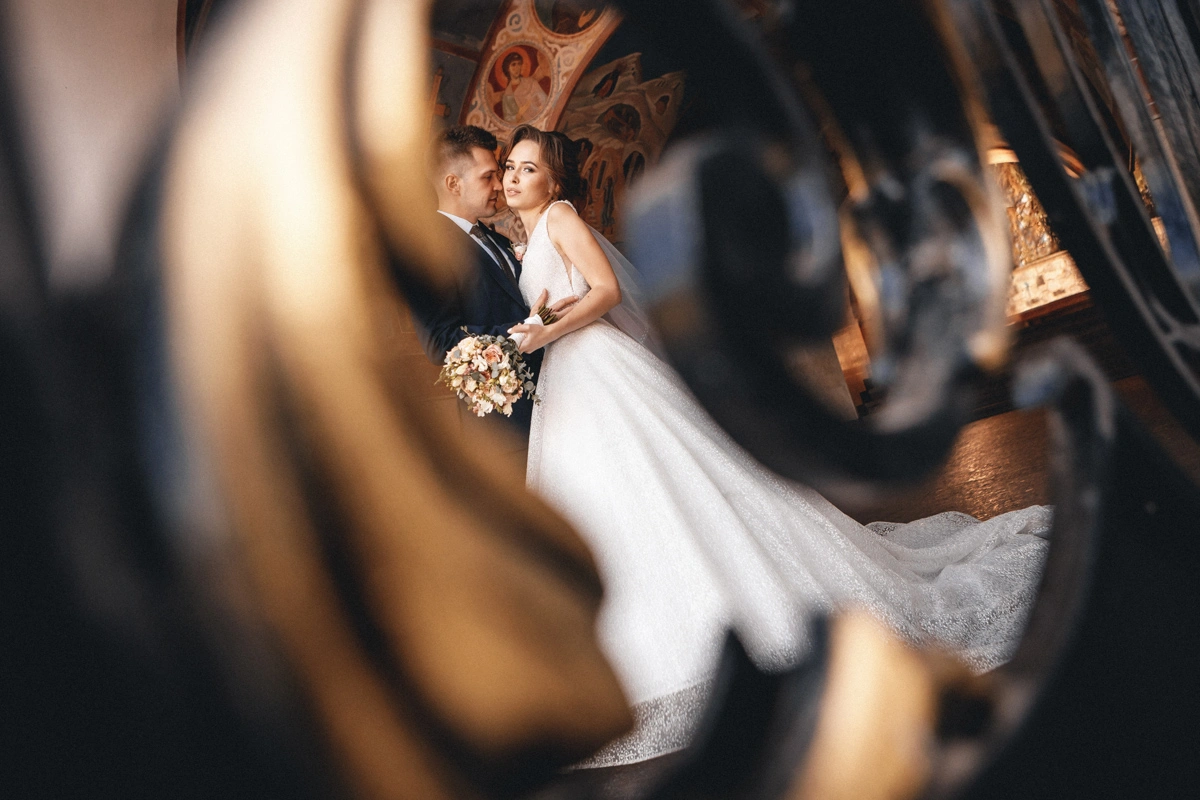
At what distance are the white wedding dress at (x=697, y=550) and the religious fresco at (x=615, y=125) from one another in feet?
29.5

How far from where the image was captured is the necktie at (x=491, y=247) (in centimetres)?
309

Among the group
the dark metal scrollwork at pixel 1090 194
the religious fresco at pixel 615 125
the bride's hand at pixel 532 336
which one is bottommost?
the dark metal scrollwork at pixel 1090 194

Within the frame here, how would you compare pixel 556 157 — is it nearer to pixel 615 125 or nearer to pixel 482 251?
pixel 482 251

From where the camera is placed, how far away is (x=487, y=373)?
239cm

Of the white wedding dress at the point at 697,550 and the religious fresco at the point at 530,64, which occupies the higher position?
the religious fresco at the point at 530,64

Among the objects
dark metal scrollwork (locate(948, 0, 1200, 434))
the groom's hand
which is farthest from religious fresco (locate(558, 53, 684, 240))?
dark metal scrollwork (locate(948, 0, 1200, 434))

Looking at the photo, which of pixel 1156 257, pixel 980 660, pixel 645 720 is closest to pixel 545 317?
pixel 645 720

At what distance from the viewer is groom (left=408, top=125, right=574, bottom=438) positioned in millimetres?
2588

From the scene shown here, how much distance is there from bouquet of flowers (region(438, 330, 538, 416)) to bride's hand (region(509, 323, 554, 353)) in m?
0.03

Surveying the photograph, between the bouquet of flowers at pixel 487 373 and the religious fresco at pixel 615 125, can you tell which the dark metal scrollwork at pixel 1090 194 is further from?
the religious fresco at pixel 615 125

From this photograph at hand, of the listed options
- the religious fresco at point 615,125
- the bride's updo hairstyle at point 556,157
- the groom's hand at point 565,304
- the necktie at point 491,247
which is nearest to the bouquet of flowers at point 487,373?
the groom's hand at point 565,304

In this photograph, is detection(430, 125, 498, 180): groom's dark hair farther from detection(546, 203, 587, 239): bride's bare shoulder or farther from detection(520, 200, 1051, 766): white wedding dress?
detection(520, 200, 1051, 766): white wedding dress

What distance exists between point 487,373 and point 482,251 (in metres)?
0.73

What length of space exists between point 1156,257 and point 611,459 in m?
1.60
